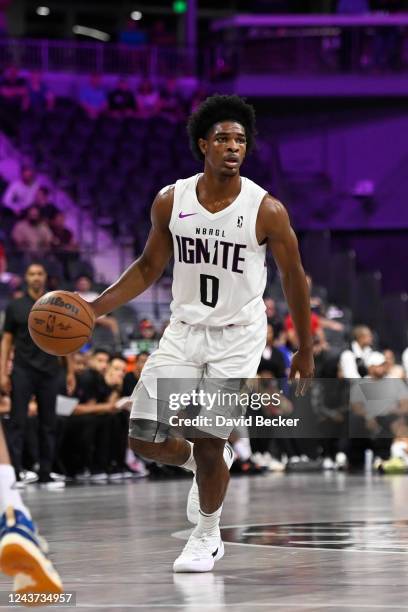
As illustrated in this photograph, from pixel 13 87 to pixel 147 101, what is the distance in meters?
2.24

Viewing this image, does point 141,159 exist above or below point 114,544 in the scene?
above

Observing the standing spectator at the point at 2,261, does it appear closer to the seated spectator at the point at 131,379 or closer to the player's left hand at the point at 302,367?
the seated spectator at the point at 131,379

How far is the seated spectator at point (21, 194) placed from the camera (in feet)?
62.2

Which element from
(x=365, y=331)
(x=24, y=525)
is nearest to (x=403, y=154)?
(x=365, y=331)

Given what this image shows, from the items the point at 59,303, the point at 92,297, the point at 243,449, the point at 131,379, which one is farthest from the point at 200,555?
the point at 92,297

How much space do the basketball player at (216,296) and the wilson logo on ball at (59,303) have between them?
0.20 meters

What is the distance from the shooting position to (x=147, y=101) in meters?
21.6

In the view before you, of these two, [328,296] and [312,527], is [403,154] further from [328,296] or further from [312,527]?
[312,527]

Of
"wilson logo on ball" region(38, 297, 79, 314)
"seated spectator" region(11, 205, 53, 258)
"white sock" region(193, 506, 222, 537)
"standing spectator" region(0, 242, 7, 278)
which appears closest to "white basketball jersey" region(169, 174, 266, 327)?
"wilson logo on ball" region(38, 297, 79, 314)

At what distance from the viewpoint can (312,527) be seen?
7973 millimetres

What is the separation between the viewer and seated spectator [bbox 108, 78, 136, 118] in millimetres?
21297

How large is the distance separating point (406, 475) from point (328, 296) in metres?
7.14

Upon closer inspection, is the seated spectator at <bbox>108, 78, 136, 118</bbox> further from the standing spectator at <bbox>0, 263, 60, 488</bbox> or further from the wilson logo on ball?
the wilson logo on ball

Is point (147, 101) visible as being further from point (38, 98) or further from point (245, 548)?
point (245, 548)
